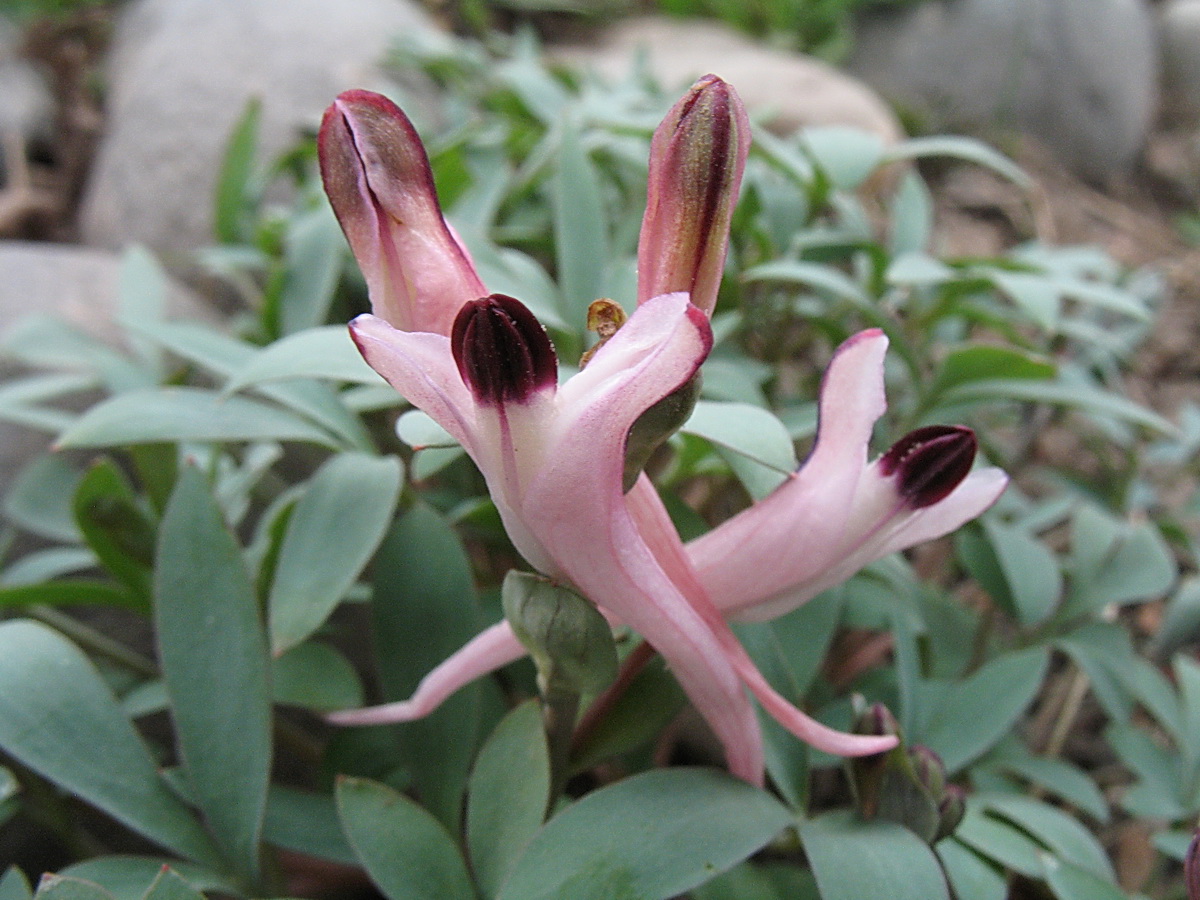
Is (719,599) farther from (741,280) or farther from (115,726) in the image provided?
(741,280)

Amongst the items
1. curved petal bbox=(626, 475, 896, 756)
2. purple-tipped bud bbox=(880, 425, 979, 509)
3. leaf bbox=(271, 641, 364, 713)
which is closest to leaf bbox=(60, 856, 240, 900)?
leaf bbox=(271, 641, 364, 713)


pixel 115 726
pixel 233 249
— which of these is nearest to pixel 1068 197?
pixel 233 249

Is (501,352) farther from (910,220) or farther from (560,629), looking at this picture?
(910,220)

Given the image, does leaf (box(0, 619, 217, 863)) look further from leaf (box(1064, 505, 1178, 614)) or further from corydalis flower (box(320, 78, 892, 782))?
leaf (box(1064, 505, 1178, 614))

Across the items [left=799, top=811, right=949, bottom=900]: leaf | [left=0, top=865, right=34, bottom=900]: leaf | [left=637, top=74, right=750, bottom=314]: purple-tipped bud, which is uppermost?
[left=637, top=74, right=750, bottom=314]: purple-tipped bud

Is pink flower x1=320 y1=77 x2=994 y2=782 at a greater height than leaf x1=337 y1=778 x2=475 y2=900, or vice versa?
pink flower x1=320 y1=77 x2=994 y2=782

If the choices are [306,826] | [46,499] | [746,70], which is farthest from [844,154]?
[746,70]
